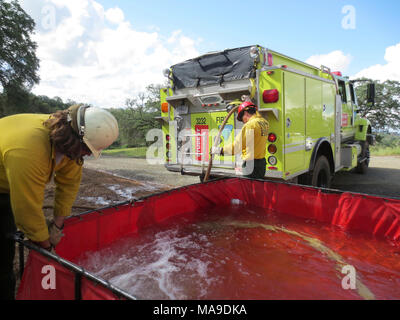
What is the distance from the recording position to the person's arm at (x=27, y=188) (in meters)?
1.60

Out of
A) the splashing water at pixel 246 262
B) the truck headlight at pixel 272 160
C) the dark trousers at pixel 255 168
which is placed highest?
the truck headlight at pixel 272 160

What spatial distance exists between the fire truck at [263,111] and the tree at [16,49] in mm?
10352

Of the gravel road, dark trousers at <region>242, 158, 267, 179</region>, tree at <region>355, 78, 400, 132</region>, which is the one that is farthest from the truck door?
tree at <region>355, 78, 400, 132</region>

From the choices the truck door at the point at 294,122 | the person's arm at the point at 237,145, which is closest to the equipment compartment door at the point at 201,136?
the person's arm at the point at 237,145

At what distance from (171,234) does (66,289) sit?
173 centimetres

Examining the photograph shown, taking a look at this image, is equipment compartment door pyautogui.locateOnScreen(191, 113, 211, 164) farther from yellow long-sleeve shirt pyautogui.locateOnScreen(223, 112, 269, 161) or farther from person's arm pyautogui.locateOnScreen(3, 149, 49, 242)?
person's arm pyautogui.locateOnScreen(3, 149, 49, 242)

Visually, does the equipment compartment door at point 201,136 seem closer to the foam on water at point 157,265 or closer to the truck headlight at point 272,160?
the truck headlight at point 272,160

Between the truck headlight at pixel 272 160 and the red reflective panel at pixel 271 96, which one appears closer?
the red reflective panel at pixel 271 96

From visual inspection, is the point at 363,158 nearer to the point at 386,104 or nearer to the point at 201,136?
the point at 201,136

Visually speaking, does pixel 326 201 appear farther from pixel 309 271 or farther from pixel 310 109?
pixel 310 109

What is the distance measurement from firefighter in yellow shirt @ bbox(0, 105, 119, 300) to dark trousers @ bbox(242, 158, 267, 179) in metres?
2.81

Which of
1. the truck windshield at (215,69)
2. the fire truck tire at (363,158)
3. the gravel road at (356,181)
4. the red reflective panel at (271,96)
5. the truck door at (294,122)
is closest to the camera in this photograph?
the red reflective panel at (271,96)
